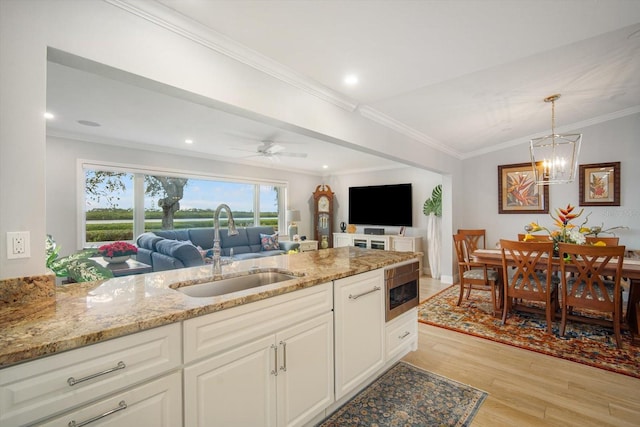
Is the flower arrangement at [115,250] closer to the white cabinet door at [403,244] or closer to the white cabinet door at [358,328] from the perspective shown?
the white cabinet door at [358,328]

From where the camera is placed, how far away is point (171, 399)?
1122 mm

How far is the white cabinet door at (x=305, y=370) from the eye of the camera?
1.54m

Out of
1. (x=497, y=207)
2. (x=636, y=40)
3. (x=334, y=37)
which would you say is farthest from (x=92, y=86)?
(x=497, y=207)

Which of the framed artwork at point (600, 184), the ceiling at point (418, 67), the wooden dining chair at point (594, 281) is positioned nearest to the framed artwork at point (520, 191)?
the framed artwork at point (600, 184)

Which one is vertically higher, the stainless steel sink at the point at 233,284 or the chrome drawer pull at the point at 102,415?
the stainless steel sink at the point at 233,284

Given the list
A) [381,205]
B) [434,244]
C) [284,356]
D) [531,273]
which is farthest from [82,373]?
[381,205]

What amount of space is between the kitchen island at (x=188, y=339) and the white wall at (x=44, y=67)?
1.34 ft

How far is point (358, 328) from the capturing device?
2045 mm

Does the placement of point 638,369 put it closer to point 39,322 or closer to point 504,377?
point 504,377

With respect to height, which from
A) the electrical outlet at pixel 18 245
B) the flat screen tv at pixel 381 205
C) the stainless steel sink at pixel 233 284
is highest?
the flat screen tv at pixel 381 205

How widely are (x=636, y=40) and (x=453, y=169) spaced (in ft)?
10.2

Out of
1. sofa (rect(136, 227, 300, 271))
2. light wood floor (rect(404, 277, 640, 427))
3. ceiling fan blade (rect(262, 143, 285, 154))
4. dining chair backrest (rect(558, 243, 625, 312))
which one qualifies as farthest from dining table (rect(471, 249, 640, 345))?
sofa (rect(136, 227, 300, 271))

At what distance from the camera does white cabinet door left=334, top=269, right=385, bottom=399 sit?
74.9 inches

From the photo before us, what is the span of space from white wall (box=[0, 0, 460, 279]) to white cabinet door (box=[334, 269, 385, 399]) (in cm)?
142
